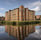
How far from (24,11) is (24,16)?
2.86 metres

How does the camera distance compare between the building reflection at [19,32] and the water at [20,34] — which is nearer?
the water at [20,34]

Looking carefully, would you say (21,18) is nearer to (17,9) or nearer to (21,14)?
(21,14)

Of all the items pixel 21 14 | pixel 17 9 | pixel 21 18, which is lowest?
pixel 21 18

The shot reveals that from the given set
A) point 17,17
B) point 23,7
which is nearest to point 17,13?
point 17,17

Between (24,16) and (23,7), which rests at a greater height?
(23,7)

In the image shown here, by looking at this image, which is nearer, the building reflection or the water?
the water

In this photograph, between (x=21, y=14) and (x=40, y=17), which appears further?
(x=40, y=17)

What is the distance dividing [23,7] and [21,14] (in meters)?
4.63

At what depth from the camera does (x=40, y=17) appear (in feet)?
217

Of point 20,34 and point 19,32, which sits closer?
point 20,34

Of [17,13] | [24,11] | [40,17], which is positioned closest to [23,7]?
[24,11]

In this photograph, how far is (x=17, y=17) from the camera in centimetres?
3716

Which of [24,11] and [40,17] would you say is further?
[40,17]

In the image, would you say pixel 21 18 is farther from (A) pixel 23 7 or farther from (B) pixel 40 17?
(B) pixel 40 17
